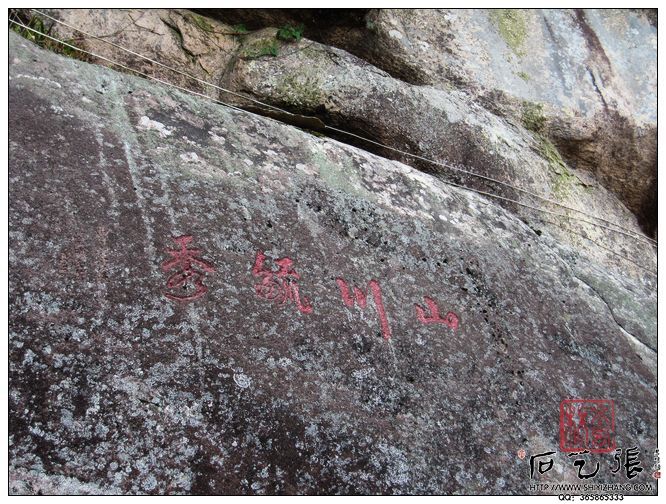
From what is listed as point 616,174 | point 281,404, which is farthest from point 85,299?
point 616,174

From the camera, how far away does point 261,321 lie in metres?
3.26

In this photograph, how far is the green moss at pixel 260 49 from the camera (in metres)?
6.13

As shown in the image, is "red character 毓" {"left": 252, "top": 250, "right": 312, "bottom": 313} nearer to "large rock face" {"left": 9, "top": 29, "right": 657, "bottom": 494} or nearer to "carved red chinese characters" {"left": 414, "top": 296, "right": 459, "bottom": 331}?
"large rock face" {"left": 9, "top": 29, "right": 657, "bottom": 494}

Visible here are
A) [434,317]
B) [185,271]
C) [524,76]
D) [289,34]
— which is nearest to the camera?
[185,271]

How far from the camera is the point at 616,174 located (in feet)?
25.2

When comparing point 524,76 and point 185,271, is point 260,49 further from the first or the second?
point 185,271

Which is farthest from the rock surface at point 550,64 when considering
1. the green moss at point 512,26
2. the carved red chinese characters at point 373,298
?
the carved red chinese characters at point 373,298

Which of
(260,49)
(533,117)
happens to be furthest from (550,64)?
(260,49)

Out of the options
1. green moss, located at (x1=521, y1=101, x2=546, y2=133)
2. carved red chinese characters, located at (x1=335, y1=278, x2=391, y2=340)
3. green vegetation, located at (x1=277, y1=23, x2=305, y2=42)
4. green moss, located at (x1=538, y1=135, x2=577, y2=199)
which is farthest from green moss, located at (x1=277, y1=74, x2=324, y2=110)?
green moss, located at (x1=538, y1=135, x2=577, y2=199)

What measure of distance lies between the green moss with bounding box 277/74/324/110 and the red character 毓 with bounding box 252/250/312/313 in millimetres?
2702

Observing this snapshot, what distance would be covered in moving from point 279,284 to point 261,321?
323 millimetres

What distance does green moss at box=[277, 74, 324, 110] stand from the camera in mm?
5816

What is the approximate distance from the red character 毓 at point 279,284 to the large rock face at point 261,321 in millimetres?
13

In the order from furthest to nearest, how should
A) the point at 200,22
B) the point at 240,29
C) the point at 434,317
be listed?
the point at 240,29 < the point at 200,22 < the point at 434,317
